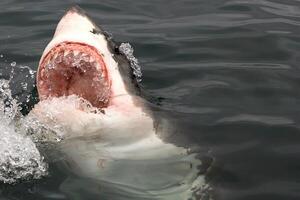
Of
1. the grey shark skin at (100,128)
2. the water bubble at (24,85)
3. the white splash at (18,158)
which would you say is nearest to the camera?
the grey shark skin at (100,128)

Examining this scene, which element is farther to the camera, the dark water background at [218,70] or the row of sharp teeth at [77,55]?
the dark water background at [218,70]

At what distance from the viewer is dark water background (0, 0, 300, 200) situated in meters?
3.62

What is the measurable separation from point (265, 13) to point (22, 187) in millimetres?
4722

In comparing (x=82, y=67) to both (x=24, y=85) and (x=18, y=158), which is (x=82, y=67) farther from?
(x=24, y=85)

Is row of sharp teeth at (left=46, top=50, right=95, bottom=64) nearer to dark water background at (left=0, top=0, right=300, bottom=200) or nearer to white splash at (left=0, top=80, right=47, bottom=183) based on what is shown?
white splash at (left=0, top=80, right=47, bottom=183)

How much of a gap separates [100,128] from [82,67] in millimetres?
365

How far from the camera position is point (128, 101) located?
3.42 m

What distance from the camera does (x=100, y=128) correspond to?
3.29 m

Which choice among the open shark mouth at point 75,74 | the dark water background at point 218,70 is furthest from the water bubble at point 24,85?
the open shark mouth at point 75,74

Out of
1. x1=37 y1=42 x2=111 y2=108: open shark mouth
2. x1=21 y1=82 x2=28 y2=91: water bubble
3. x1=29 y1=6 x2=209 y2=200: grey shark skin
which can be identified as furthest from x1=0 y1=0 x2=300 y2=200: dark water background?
x1=37 y1=42 x2=111 y2=108: open shark mouth

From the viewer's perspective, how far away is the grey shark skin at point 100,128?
130 inches

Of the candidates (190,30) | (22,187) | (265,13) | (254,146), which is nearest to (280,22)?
(265,13)

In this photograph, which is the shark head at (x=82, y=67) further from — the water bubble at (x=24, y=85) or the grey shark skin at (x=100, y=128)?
the water bubble at (x=24, y=85)

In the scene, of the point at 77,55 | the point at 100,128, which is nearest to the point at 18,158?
the point at 100,128
